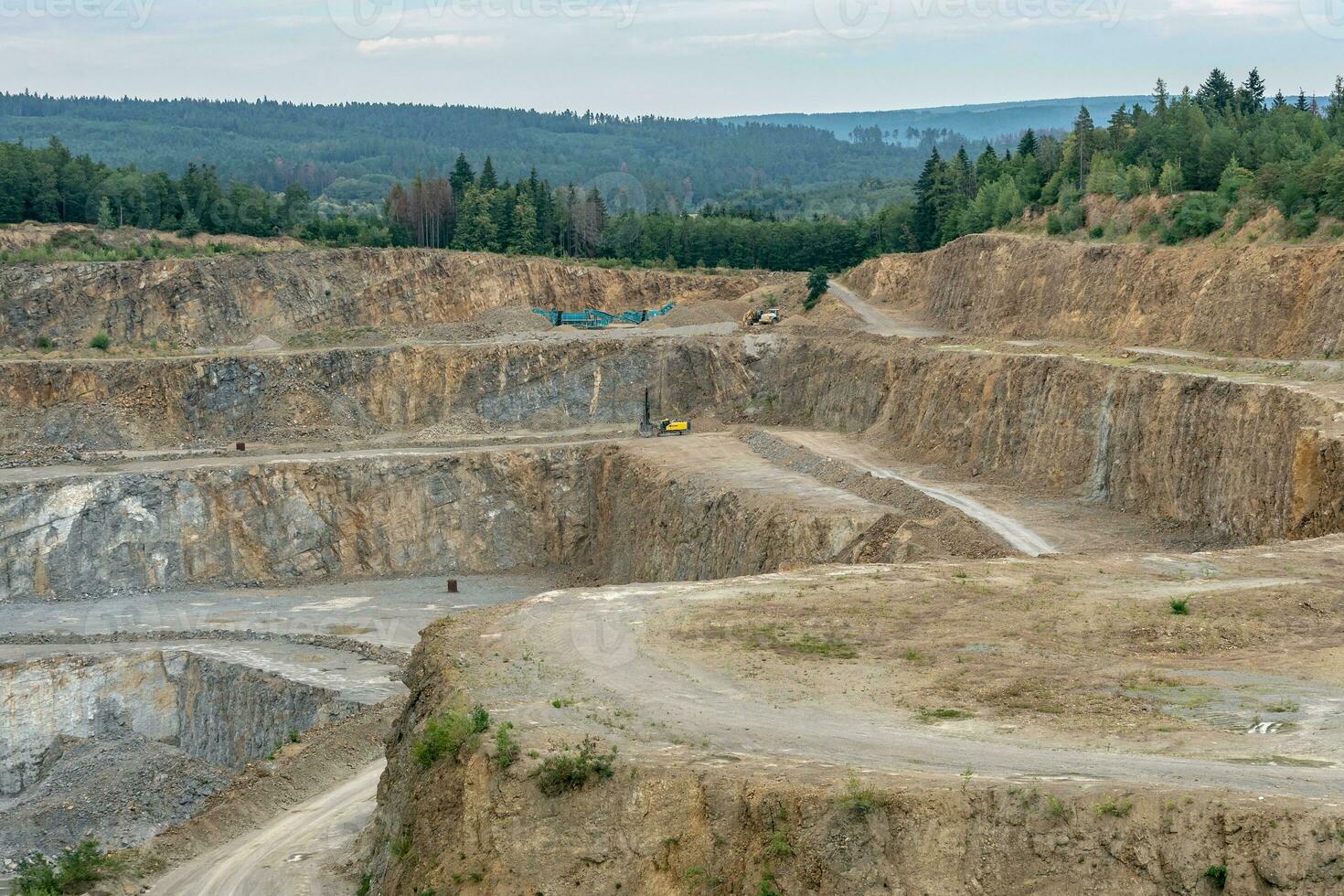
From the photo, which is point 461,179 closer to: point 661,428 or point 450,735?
point 661,428

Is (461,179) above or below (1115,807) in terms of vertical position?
above

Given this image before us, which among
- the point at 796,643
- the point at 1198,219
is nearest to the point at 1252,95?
the point at 1198,219

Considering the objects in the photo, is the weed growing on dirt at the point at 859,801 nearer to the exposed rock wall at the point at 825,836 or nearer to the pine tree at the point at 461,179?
the exposed rock wall at the point at 825,836

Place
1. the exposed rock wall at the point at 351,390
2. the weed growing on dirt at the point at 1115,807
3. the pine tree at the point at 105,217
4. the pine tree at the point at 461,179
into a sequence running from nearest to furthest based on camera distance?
1. the weed growing on dirt at the point at 1115,807
2. the exposed rock wall at the point at 351,390
3. the pine tree at the point at 105,217
4. the pine tree at the point at 461,179

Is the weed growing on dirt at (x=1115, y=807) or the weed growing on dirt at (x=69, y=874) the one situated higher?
the weed growing on dirt at (x=1115, y=807)

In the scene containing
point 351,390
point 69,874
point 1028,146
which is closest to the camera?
point 69,874

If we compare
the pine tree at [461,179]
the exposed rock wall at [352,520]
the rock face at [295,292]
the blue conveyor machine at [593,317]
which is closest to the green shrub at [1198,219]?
the exposed rock wall at [352,520]

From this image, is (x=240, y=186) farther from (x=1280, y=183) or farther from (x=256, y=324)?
(x=1280, y=183)

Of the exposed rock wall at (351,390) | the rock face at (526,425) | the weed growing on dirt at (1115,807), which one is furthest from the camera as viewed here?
the exposed rock wall at (351,390)
